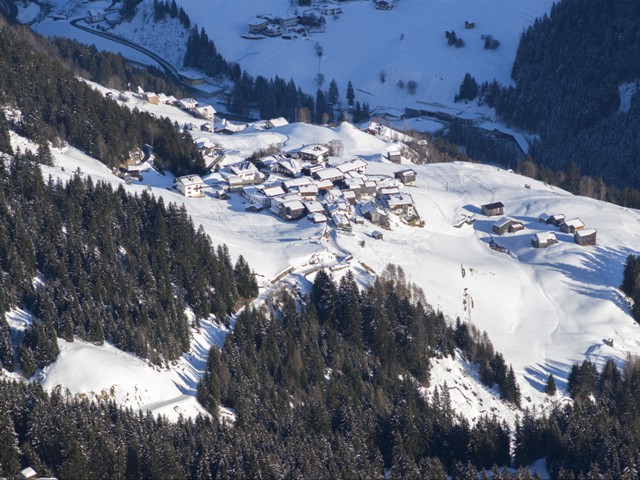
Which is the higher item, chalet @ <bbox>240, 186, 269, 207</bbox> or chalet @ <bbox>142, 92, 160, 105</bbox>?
chalet @ <bbox>142, 92, 160, 105</bbox>

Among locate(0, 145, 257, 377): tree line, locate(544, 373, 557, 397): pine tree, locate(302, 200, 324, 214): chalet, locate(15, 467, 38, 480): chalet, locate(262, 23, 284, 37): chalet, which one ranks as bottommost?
locate(544, 373, 557, 397): pine tree

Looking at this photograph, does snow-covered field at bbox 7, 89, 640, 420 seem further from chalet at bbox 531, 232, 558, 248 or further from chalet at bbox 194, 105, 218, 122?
chalet at bbox 194, 105, 218, 122

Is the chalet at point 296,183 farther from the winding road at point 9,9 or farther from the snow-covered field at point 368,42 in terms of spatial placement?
the winding road at point 9,9

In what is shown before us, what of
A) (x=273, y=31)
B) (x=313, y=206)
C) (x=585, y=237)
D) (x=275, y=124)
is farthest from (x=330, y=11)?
(x=585, y=237)

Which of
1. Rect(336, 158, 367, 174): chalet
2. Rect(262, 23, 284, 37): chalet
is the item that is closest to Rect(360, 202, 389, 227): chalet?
Rect(336, 158, 367, 174): chalet

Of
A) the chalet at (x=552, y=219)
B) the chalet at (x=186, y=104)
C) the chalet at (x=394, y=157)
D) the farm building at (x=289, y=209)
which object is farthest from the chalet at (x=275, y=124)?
the chalet at (x=552, y=219)

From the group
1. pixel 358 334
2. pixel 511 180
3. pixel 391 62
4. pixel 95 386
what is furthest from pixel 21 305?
pixel 391 62
